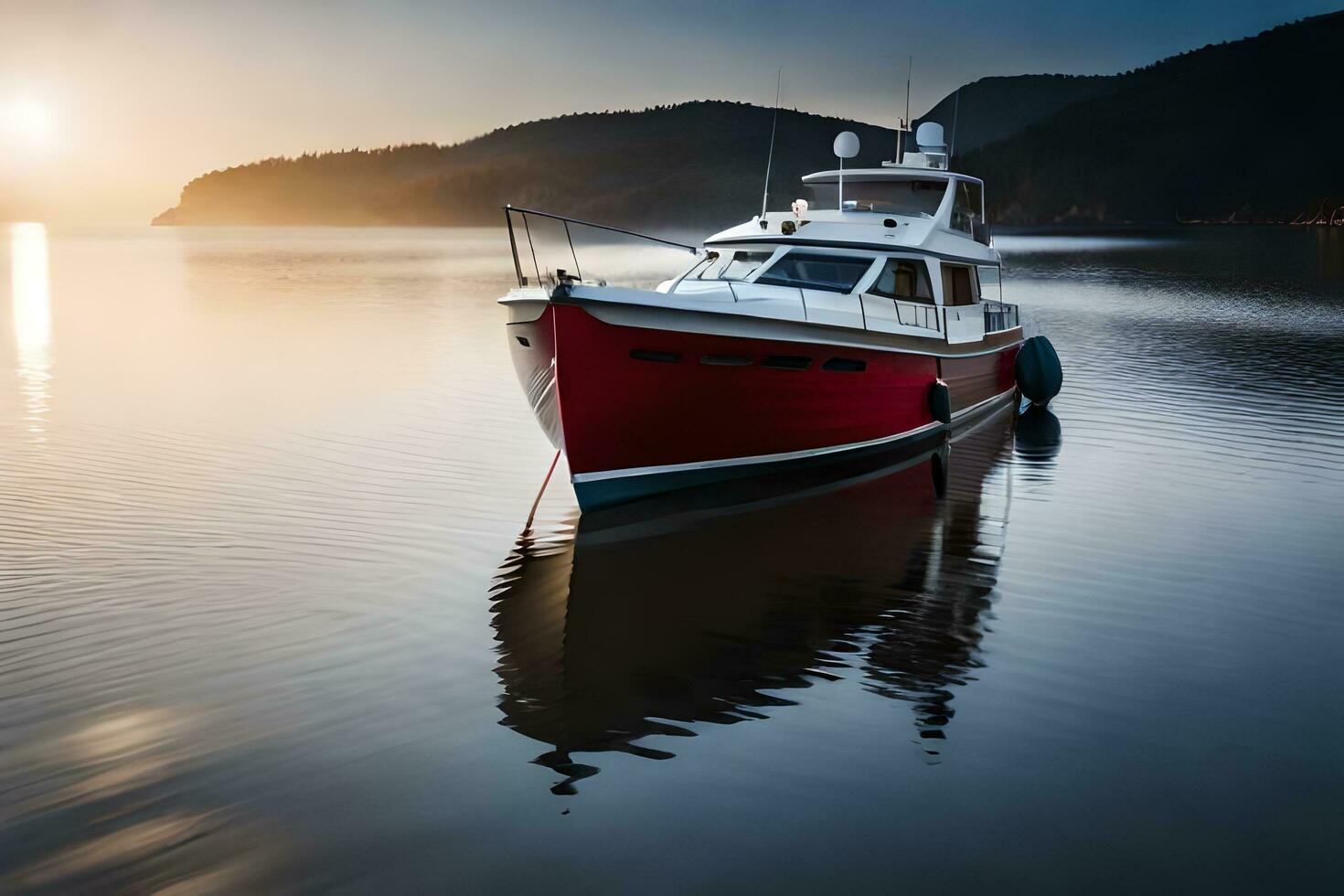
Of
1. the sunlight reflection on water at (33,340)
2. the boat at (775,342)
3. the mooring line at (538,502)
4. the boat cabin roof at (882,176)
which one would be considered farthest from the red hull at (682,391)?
the sunlight reflection on water at (33,340)

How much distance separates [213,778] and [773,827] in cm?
294

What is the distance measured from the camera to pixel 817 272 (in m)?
13.6

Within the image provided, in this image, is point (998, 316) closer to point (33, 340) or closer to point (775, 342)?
point (775, 342)

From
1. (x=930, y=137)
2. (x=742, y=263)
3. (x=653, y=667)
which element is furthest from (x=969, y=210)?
(x=653, y=667)

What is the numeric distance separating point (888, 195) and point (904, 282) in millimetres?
2903

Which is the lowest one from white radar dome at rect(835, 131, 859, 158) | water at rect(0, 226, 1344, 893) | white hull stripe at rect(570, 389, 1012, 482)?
water at rect(0, 226, 1344, 893)

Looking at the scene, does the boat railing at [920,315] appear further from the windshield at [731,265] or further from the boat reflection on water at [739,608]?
the boat reflection on water at [739,608]

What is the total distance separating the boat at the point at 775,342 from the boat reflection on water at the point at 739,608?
2.23 feet

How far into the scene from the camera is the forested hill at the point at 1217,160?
17412 centimetres

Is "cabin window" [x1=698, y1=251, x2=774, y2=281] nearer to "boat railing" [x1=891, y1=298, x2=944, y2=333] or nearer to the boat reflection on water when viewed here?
"boat railing" [x1=891, y1=298, x2=944, y2=333]

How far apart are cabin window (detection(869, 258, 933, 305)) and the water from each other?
2365 millimetres

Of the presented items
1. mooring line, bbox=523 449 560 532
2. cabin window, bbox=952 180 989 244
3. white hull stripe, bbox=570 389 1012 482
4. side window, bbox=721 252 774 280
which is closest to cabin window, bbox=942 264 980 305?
cabin window, bbox=952 180 989 244

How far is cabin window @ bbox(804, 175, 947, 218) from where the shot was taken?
16094 millimetres

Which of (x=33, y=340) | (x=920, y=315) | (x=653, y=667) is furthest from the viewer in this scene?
(x=33, y=340)
